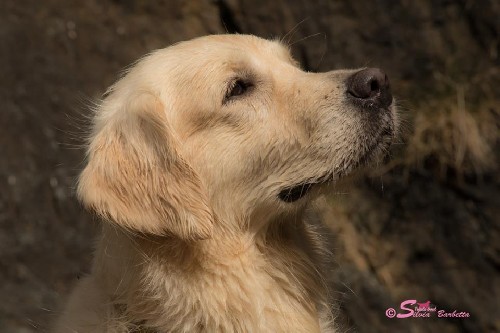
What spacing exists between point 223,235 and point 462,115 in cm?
250

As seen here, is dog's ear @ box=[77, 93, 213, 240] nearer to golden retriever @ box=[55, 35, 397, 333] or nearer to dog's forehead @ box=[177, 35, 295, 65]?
golden retriever @ box=[55, 35, 397, 333]

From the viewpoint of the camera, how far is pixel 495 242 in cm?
482

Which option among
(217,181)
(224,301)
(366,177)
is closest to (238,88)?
(217,181)

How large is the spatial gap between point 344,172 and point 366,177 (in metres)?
2.27

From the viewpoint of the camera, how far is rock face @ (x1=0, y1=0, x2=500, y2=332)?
15.9 ft

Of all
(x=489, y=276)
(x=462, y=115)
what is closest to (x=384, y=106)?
(x=462, y=115)

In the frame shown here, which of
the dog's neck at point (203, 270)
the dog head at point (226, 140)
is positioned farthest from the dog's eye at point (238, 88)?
the dog's neck at point (203, 270)

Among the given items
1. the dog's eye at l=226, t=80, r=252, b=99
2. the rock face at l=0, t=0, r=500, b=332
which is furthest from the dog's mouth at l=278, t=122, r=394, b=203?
the rock face at l=0, t=0, r=500, b=332

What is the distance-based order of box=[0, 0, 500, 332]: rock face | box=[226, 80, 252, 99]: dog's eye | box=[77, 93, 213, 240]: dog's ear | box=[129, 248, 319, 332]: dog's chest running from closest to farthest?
box=[77, 93, 213, 240]: dog's ear < box=[129, 248, 319, 332]: dog's chest < box=[226, 80, 252, 99]: dog's eye < box=[0, 0, 500, 332]: rock face

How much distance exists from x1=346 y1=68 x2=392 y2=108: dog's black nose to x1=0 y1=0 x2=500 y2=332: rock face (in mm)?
2074

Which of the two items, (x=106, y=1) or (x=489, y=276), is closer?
(x=489, y=276)

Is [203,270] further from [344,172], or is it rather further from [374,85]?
[374,85]

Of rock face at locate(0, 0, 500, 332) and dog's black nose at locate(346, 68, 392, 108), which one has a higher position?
dog's black nose at locate(346, 68, 392, 108)

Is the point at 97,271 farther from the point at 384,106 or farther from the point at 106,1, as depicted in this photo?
the point at 106,1
